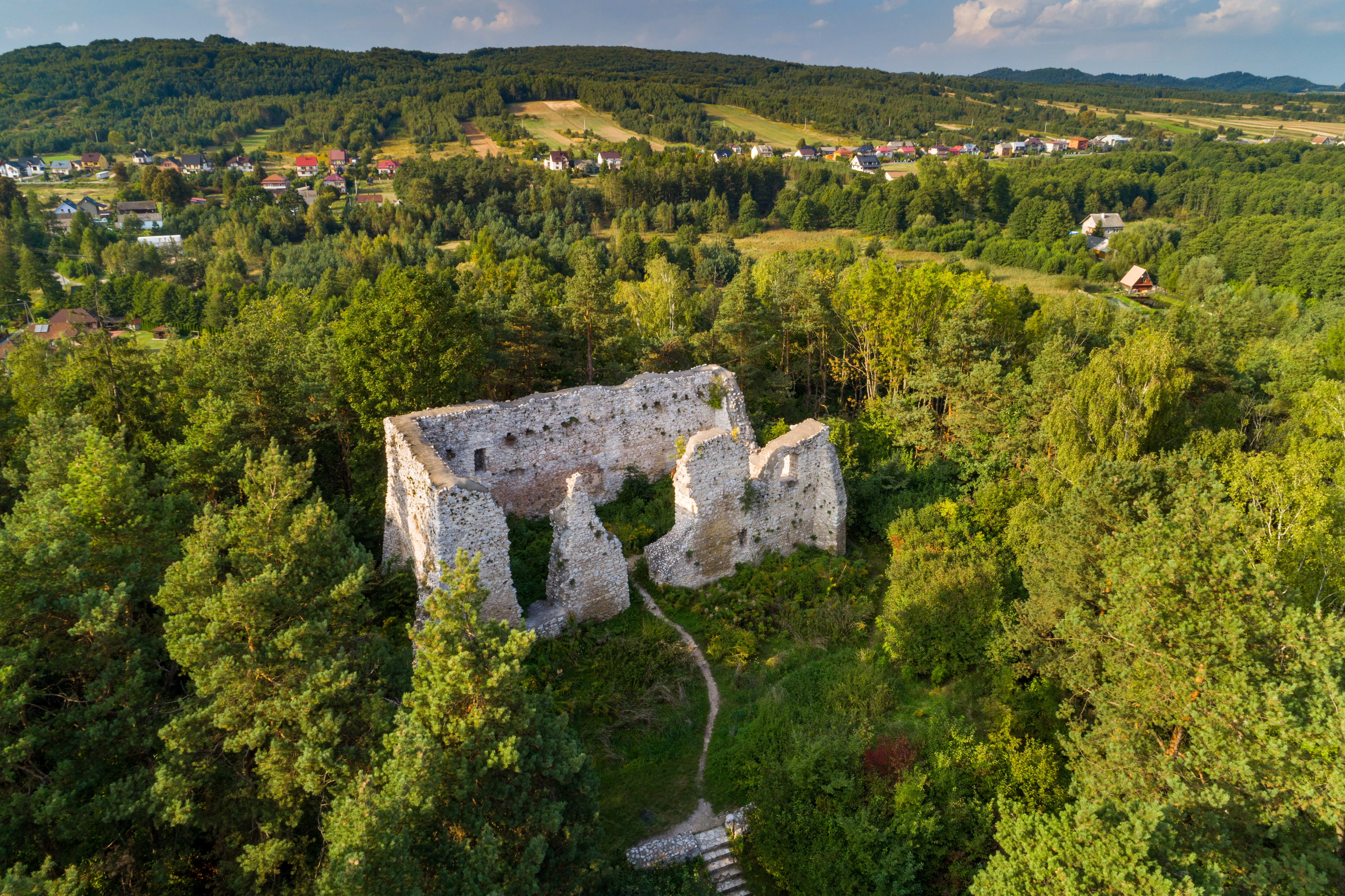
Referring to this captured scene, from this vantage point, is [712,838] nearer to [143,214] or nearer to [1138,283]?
[1138,283]

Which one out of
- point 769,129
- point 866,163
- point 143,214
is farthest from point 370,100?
point 866,163

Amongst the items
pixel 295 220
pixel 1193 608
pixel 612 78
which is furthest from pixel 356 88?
pixel 1193 608

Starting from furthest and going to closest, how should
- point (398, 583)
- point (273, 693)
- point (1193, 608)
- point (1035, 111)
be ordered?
point (1035, 111), point (398, 583), point (1193, 608), point (273, 693)

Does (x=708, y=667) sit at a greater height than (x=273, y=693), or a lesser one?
lesser

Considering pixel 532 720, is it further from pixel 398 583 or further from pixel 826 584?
pixel 826 584

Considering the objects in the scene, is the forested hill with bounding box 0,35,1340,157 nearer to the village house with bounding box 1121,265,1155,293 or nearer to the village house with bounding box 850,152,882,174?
the village house with bounding box 850,152,882,174
